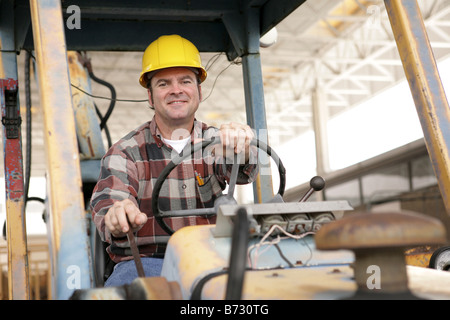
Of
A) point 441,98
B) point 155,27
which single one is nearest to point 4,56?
point 155,27

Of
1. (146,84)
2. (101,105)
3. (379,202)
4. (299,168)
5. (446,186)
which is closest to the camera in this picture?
(446,186)

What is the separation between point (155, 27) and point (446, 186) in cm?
204

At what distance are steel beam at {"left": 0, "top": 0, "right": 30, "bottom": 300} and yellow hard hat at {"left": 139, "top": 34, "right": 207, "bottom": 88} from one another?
0.64 metres

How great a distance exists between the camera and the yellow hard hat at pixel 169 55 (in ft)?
8.43

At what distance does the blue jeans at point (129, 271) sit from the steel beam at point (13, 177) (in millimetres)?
552

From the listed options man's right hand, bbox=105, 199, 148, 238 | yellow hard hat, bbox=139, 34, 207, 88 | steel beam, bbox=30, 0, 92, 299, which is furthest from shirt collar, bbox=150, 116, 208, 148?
steel beam, bbox=30, 0, 92, 299

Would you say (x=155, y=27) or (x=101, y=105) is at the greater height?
(x=101, y=105)

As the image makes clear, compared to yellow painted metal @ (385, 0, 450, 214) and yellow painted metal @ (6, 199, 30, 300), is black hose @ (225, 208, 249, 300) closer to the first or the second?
yellow painted metal @ (385, 0, 450, 214)

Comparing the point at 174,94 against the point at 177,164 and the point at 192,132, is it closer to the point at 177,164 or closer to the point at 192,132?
the point at 192,132

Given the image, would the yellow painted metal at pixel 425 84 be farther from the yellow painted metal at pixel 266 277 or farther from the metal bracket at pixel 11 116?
the metal bracket at pixel 11 116

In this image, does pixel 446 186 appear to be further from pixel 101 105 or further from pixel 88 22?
pixel 101 105

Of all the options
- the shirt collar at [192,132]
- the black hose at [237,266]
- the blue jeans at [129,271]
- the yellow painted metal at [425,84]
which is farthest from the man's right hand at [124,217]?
the yellow painted metal at [425,84]

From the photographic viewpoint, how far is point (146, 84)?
276 cm

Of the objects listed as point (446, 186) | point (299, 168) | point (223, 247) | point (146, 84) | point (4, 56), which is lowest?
point (223, 247)
